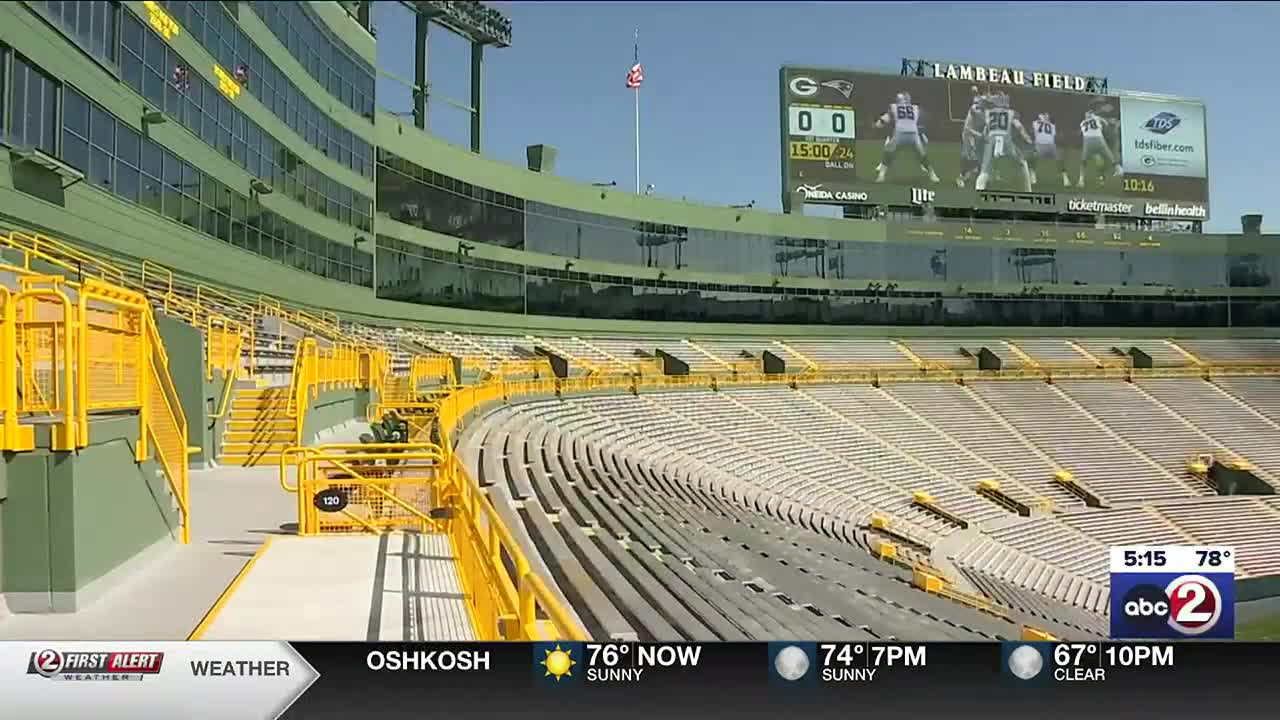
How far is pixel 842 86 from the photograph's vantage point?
30.6m

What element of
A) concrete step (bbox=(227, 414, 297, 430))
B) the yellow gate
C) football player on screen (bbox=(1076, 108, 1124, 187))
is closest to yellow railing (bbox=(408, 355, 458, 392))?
concrete step (bbox=(227, 414, 297, 430))

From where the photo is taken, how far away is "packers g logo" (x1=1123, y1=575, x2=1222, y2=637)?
12.0 feet

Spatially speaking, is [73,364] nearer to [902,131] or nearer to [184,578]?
[184,578]

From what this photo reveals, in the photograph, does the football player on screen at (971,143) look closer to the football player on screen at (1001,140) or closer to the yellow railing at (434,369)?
the football player on screen at (1001,140)

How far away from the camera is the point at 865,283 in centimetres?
3369

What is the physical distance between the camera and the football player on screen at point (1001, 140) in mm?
32188

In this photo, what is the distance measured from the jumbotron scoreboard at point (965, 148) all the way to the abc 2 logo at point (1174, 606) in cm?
2719

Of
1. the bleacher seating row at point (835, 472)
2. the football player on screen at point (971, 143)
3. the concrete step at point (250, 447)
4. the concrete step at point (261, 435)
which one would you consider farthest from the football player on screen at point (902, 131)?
the concrete step at point (250, 447)

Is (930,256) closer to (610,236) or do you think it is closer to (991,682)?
(610,236)

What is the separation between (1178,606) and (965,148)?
31051mm

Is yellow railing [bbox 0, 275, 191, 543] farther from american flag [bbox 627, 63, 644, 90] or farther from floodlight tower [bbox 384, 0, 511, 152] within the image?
floodlight tower [bbox 384, 0, 511, 152]

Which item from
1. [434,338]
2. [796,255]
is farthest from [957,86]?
[434,338]

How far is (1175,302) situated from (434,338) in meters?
19.6

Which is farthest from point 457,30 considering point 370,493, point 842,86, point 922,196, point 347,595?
point 347,595
